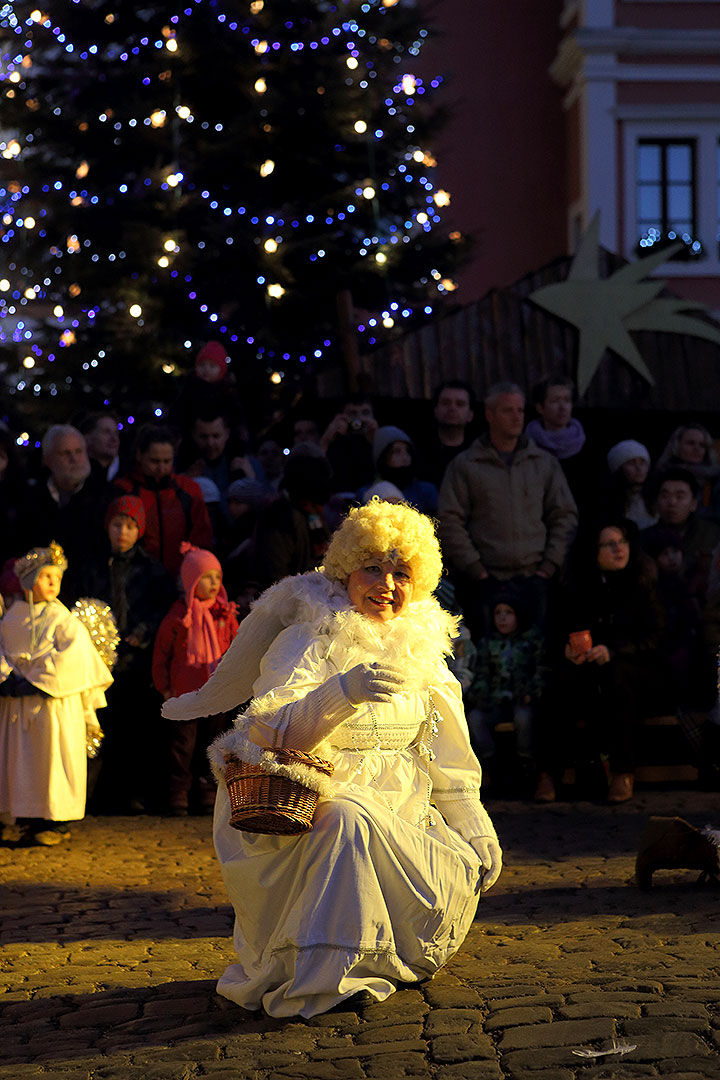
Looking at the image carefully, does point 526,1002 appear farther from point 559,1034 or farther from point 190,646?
point 190,646

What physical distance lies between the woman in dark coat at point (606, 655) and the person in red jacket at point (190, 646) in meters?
2.09

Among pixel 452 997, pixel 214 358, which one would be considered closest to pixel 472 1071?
pixel 452 997

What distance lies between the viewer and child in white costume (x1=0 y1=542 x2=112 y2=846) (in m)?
8.91

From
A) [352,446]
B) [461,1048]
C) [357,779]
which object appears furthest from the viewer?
[352,446]

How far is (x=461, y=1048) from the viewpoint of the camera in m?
4.48

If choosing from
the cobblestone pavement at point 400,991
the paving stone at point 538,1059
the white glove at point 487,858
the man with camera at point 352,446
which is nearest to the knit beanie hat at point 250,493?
the man with camera at point 352,446

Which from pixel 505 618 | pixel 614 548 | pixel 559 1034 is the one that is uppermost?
pixel 614 548

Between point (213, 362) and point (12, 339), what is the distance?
3553 millimetres

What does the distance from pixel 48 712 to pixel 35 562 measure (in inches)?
33.5

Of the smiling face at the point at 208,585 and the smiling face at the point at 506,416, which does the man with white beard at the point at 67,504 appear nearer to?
the smiling face at the point at 208,585

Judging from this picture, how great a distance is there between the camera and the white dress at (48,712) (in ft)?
29.2

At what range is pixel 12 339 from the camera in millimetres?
14836

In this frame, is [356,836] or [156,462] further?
[156,462]

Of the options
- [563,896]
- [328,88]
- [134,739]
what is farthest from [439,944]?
[328,88]
